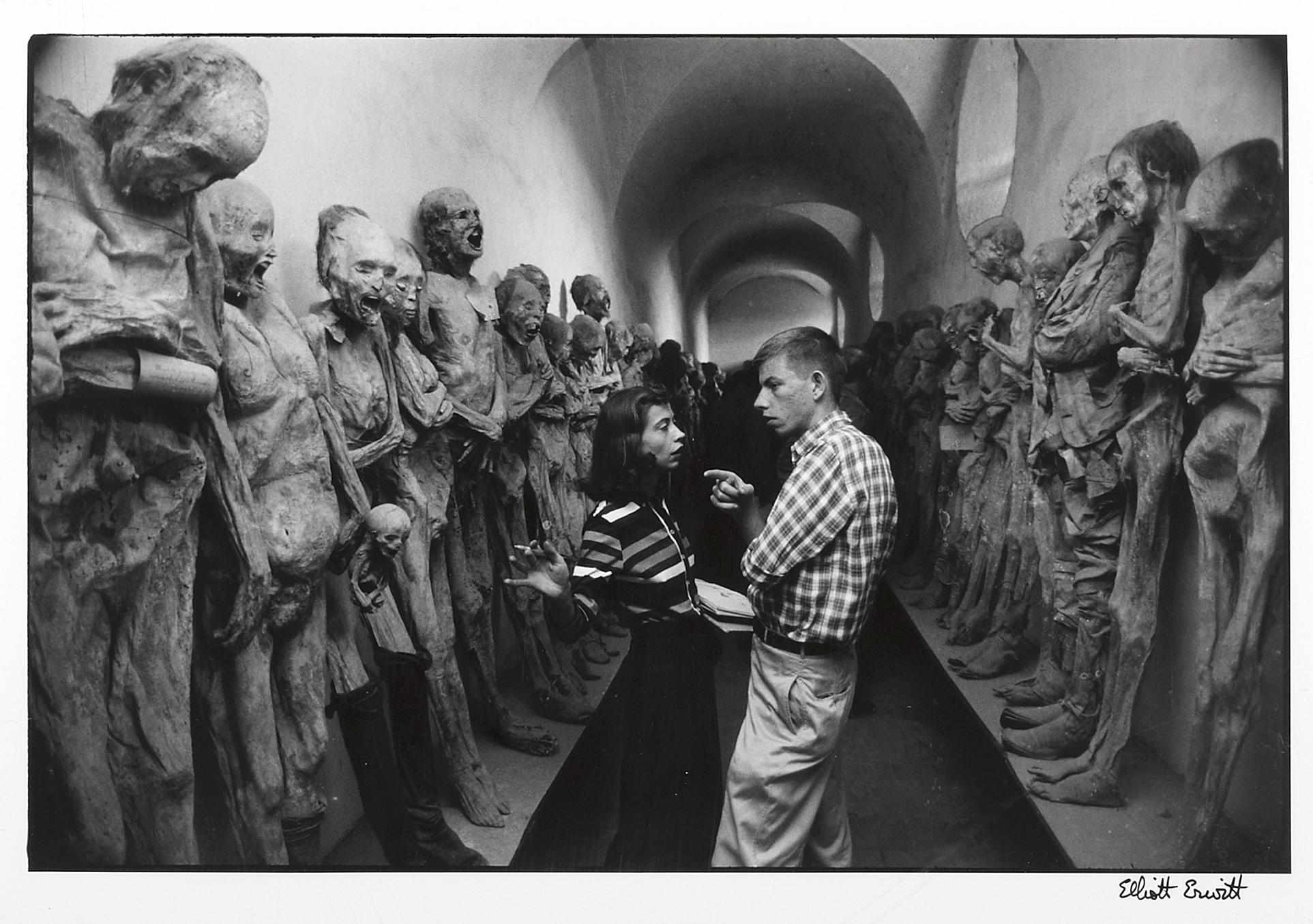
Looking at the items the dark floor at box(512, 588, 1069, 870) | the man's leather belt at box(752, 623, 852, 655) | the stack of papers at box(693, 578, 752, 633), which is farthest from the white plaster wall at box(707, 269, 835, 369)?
the dark floor at box(512, 588, 1069, 870)

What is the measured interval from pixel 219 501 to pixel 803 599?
6.05ft

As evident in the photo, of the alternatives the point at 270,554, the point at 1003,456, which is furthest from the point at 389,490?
the point at 1003,456

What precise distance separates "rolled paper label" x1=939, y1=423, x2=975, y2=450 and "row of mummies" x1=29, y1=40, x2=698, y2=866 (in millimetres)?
1006

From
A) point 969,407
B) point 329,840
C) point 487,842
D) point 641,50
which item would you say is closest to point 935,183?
point 969,407

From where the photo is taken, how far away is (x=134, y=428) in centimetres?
272

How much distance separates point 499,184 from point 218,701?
2.02 m

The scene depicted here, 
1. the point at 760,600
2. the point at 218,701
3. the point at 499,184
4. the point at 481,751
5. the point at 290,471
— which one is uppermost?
the point at 499,184

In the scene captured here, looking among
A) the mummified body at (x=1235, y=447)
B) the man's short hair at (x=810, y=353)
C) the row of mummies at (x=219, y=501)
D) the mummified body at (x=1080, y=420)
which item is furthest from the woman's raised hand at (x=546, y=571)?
the mummified body at (x=1235, y=447)

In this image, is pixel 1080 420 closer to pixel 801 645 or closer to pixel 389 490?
pixel 801 645

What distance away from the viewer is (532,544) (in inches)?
127

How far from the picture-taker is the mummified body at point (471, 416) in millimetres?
3436

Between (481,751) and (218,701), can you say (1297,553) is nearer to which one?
(481,751)

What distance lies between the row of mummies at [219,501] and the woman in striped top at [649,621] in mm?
186

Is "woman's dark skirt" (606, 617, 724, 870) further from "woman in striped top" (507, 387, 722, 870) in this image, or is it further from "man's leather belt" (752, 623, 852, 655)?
"man's leather belt" (752, 623, 852, 655)
